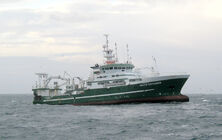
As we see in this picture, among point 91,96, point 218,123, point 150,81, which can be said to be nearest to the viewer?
point 218,123

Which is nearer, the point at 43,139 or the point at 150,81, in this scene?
the point at 43,139

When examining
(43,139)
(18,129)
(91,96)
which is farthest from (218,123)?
(91,96)

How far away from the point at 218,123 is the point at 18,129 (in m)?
16.9

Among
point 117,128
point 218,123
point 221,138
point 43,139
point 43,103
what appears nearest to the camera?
point 221,138

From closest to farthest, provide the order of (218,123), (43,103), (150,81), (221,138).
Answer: (221,138) → (218,123) → (150,81) → (43,103)

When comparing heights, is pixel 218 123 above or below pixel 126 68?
below

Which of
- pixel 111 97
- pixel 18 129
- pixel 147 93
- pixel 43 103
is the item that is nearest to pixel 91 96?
pixel 111 97

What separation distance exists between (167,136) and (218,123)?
326 inches

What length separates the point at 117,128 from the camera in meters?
27.3

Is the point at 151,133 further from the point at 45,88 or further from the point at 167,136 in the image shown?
the point at 45,88

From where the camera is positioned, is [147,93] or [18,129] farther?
[147,93]

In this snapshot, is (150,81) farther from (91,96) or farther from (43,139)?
(43,139)

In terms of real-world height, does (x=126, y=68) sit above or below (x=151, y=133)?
above

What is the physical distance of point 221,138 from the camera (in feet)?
71.6
